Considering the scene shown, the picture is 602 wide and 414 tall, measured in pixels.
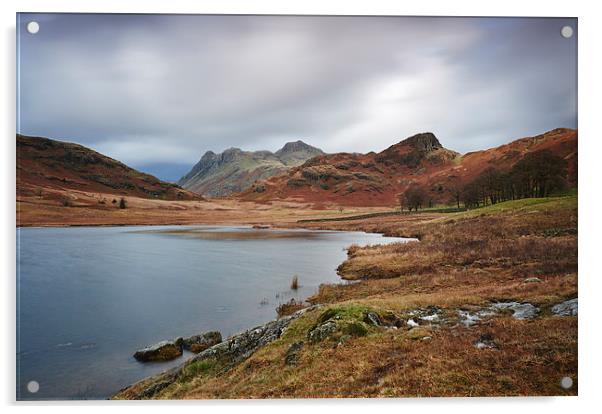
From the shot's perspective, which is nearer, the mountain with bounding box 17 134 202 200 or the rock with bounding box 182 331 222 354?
the mountain with bounding box 17 134 202 200

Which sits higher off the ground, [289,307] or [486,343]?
[486,343]

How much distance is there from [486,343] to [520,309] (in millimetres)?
2069

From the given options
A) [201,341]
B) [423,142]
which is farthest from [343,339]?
[423,142]

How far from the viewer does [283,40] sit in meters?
8.84

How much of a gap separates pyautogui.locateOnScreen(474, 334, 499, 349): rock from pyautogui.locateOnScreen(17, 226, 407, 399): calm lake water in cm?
654

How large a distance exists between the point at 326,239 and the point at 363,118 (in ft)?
58.2

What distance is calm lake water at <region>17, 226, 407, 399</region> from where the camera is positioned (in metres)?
8.08

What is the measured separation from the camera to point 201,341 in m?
9.20

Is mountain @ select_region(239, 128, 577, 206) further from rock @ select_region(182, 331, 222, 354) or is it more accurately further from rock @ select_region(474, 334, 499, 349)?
rock @ select_region(182, 331, 222, 354)

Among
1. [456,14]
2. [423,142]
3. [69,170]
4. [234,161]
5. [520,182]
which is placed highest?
[456,14]

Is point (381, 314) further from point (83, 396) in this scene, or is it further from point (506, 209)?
point (506, 209)

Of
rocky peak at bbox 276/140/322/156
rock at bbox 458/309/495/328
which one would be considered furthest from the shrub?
rock at bbox 458/309/495/328

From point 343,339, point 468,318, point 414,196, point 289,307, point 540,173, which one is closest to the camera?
point 343,339

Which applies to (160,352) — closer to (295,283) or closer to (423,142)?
(295,283)
